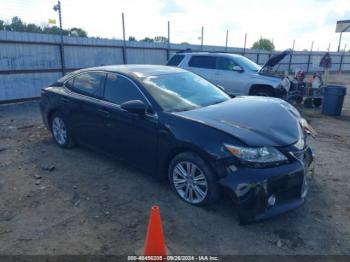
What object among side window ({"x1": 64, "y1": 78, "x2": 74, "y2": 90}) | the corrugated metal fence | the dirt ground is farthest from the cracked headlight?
the corrugated metal fence

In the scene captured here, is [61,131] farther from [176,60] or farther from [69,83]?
[176,60]

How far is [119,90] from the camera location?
443 cm

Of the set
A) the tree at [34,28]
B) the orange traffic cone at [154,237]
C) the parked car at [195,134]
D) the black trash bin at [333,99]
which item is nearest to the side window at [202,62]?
the black trash bin at [333,99]

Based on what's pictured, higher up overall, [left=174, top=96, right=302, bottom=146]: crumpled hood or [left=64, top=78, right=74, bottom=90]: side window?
[left=64, top=78, right=74, bottom=90]: side window

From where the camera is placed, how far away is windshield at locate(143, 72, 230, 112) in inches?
158

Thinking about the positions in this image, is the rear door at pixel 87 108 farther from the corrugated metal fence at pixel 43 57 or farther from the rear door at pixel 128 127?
the corrugated metal fence at pixel 43 57

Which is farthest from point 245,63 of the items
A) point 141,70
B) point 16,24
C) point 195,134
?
point 16,24

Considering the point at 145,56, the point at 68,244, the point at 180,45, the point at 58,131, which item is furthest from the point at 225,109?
the point at 180,45

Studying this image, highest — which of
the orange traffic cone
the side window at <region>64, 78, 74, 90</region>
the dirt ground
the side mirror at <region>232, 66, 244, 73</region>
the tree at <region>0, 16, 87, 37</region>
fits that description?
the tree at <region>0, 16, 87, 37</region>

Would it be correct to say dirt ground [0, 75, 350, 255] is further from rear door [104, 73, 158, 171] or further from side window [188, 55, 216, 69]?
side window [188, 55, 216, 69]

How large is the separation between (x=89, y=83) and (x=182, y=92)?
1.65m

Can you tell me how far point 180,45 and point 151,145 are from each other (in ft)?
45.5

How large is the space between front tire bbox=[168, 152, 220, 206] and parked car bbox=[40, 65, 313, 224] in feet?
0.04

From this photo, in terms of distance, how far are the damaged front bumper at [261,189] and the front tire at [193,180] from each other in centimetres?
21
